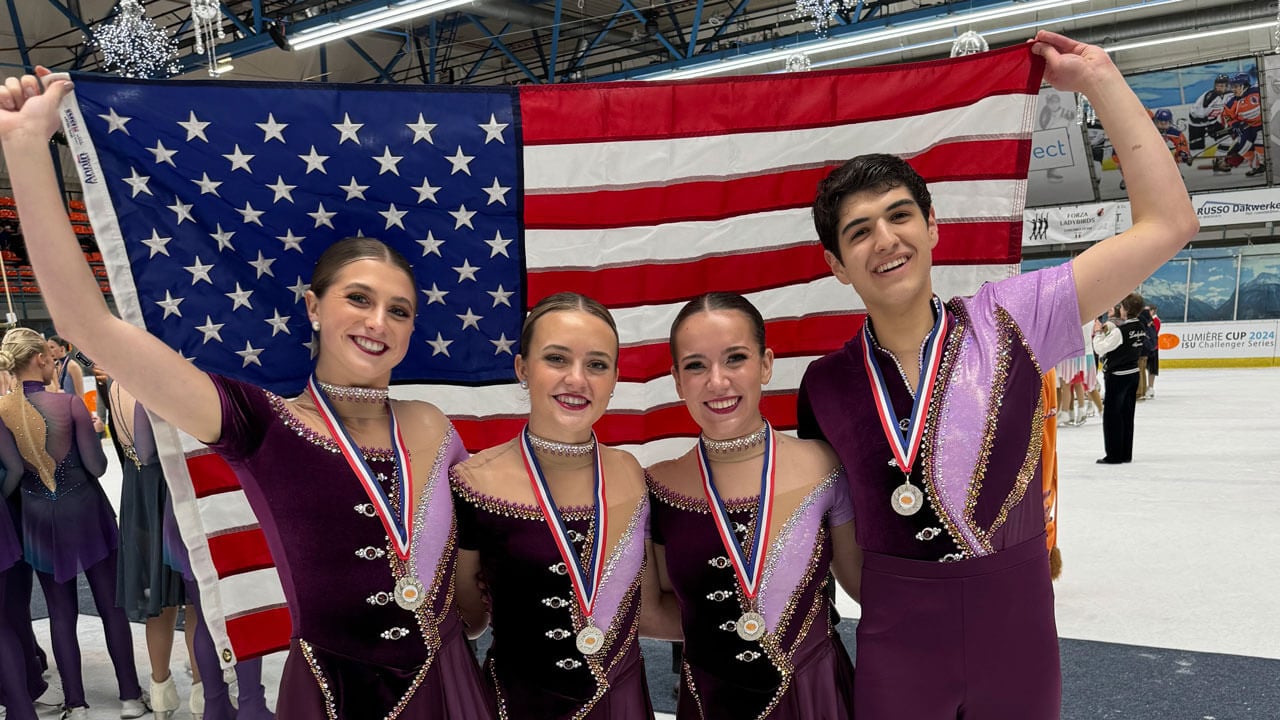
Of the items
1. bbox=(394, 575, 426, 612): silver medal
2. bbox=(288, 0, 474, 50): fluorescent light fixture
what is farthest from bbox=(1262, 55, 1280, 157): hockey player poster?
bbox=(394, 575, 426, 612): silver medal

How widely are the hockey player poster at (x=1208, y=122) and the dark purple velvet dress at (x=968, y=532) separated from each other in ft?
59.4

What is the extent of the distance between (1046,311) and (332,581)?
1.52 m

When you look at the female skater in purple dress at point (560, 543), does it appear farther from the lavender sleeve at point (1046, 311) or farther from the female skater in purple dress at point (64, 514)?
the female skater in purple dress at point (64, 514)

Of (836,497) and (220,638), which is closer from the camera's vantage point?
(836,497)

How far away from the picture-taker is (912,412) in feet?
6.03

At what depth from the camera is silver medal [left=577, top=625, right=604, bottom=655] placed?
1808 millimetres

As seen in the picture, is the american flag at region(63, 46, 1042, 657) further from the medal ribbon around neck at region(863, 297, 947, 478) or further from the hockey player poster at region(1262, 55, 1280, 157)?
the hockey player poster at region(1262, 55, 1280, 157)

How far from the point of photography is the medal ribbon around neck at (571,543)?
1836mm

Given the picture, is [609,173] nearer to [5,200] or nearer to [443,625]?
[443,625]

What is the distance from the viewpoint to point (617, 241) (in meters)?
2.58

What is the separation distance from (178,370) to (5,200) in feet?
67.1

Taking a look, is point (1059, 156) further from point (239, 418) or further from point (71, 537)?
point (239, 418)

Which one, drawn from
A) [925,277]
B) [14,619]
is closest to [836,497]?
[925,277]

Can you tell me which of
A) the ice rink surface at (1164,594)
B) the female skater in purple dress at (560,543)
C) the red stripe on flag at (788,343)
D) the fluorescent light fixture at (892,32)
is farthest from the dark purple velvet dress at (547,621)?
the fluorescent light fixture at (892,32)
